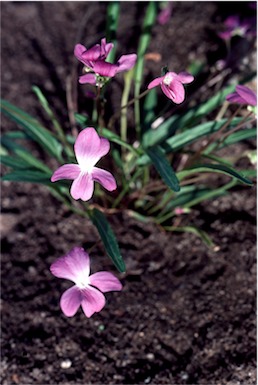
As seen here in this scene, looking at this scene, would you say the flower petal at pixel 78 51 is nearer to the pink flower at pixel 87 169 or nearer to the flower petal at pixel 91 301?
the pink flower at pixel 87 169

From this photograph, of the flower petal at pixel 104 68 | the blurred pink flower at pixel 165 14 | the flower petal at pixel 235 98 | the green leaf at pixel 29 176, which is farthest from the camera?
the blurred pink flower at pixel 165 14

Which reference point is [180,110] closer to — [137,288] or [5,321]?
[137,288]

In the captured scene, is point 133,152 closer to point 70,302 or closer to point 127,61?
point 127,61

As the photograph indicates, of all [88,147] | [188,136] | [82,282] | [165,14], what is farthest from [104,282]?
[165,14]

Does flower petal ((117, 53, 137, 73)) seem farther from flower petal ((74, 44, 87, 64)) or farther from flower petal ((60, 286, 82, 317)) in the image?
flower petal ((60, 286, 82, 317))

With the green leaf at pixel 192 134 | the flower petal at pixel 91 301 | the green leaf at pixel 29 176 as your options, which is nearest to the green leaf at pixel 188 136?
the green leaf at pixel 192 134

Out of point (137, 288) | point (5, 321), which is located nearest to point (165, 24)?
point (137, 288)

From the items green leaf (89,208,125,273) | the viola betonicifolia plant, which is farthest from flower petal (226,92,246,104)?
green leaf (89,208,125,273)
